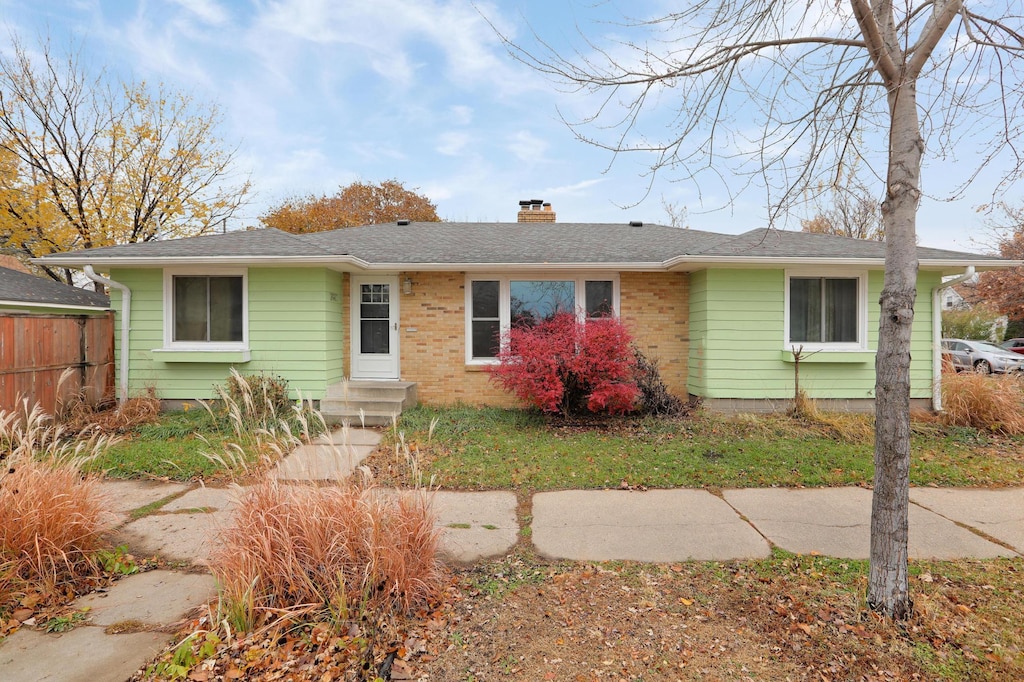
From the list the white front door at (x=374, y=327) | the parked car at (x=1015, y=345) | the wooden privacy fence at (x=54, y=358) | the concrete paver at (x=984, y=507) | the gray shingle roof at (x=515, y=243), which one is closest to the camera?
the concrete paver at (x=984, y=507)

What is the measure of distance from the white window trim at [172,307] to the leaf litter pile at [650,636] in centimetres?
665

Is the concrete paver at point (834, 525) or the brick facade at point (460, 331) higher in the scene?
the brick facade at point (460, 331)

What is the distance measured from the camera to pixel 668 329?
899 cm

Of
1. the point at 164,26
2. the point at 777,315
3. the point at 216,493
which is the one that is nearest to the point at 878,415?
the point at 216,493

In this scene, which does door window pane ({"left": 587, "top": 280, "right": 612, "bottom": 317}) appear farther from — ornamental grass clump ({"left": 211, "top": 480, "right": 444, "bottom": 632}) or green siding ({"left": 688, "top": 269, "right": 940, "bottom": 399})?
ornamental grass clump ({"left": 211, "top": 480, "right": 444, "bottom": 632})

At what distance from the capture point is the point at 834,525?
3967mm

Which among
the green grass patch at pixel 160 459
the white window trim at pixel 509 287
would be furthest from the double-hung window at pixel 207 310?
the white window trim at pixel 509 287

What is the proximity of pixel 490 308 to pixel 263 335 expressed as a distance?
401 cm

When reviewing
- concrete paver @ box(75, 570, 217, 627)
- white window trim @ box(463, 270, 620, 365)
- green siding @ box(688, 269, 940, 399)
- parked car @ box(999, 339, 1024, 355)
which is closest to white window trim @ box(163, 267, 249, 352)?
white window trim @ box(463, 270, 620, 365)

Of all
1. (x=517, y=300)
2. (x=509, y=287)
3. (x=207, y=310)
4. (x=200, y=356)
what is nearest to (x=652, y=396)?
(x=517, y=300)

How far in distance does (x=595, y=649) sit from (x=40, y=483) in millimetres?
3606

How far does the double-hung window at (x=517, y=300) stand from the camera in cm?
895

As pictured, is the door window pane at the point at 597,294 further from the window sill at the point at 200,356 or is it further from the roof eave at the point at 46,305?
the roof eave at the point at 46,305

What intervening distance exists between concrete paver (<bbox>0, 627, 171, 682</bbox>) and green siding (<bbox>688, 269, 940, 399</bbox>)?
794 cm
